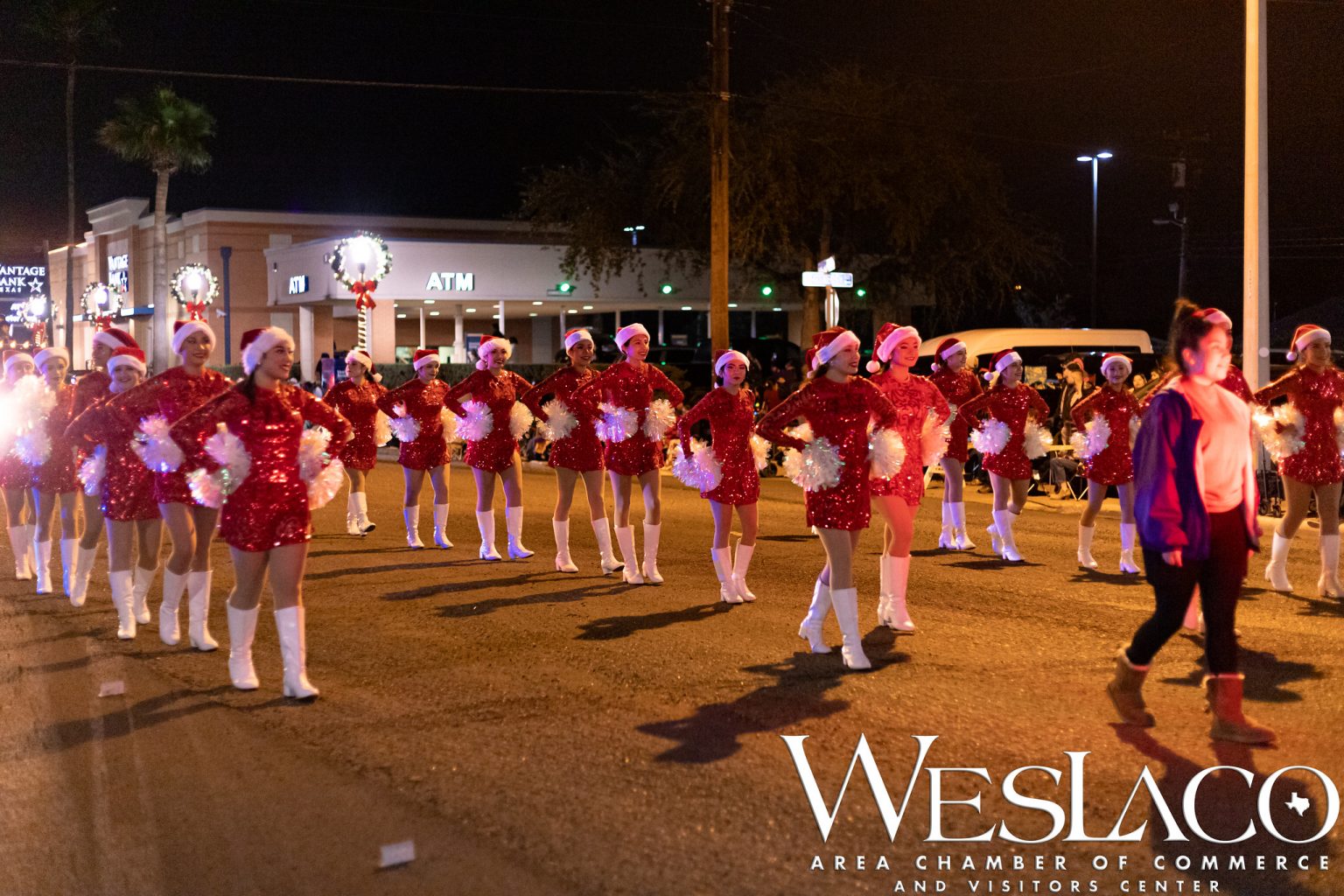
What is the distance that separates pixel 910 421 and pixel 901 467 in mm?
1017

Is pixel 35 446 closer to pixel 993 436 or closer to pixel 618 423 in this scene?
pixel 618 423

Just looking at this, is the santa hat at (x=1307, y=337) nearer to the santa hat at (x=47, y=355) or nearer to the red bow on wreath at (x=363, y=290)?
the santa hat at (x=47, y=355)

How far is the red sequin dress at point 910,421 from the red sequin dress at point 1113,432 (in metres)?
1.93

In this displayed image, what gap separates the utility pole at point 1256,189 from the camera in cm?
1736

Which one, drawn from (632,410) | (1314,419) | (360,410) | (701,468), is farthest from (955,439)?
(360,410)

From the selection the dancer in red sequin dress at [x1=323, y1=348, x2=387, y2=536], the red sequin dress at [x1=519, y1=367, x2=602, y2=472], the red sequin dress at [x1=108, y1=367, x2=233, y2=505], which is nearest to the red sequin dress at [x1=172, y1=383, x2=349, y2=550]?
the red sequin dress at [x1=108, y1=367, x2=233, y2=505]

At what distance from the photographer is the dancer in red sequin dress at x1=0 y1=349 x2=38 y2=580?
36.2 ft

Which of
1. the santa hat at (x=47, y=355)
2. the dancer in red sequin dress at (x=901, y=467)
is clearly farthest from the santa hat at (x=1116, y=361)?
the santa hat at (x=47, y=355)

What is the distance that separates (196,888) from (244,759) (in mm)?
1494

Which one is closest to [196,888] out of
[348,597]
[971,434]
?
[348,597]

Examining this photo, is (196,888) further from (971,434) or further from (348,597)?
(971,434)

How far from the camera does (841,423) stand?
26.5ft

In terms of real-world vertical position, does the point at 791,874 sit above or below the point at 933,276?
below

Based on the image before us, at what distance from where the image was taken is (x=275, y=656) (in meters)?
8.33
